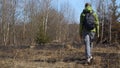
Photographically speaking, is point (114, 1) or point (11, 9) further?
point (11, 9)

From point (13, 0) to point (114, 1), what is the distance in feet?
70.6

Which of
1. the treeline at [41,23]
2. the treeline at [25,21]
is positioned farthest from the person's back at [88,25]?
the treeline at [25,21]

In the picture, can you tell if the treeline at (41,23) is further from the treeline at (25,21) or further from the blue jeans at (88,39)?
the blue jeans at (88,39)

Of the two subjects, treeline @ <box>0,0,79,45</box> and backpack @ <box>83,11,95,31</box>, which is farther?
treeline @ <box>0,0,79,45</box>

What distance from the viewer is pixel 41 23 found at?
3784 centimetres

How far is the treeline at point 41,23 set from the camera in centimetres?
2455

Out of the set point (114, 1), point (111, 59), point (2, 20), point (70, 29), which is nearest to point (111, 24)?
point (114, 1)

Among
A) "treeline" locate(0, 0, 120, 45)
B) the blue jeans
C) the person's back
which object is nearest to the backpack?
the person's back

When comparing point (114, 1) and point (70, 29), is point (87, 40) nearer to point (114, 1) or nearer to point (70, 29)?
point (114, 1)

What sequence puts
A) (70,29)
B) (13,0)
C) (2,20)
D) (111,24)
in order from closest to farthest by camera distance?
(111,24) → (13,0) → (2,20) → (70,29)

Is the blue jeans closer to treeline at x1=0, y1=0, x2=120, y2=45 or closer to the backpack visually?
the backpack

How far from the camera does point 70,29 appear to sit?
7400 centimetres

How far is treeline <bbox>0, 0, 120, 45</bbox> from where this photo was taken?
24547 mm

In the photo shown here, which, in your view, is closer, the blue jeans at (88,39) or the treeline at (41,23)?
the blue jeans at (88,39)
